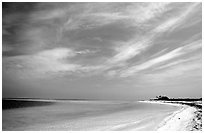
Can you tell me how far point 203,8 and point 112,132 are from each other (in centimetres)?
1088

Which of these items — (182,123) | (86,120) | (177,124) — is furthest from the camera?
(86,120)

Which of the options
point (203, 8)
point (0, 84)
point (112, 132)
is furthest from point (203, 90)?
point (0, 84)

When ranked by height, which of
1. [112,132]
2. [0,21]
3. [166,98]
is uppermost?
[0,21]

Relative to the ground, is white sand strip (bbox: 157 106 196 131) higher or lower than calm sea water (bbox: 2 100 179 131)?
higher

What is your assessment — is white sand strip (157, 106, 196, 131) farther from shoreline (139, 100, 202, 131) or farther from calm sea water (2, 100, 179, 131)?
calm sea water (2, 100, 179, 131)

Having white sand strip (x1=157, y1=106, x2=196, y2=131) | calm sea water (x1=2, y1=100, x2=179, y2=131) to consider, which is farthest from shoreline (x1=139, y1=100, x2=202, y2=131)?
calm sea water (x1=2, y1=100, x2=179, y2=131)

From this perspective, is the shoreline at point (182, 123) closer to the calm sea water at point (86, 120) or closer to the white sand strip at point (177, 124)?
the white sand strip at point (177, 124)

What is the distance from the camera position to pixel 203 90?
12.7 m

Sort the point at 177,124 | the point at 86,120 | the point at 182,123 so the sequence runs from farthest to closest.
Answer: the point at 86,120
the point at 182,123
the point at 177,124

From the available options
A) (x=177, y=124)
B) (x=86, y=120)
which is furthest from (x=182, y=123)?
(x=86, y=120)

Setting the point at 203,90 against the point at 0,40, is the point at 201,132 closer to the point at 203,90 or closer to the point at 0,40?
the point at 203,90

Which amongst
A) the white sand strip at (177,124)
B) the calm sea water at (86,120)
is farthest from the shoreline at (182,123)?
the calm sea water at (86,120)

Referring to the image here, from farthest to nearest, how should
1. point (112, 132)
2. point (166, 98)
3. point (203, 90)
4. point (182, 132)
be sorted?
1. point (166, 98)
2. point (112, 132)
3. point (203, 90)
4. point (182, 132)

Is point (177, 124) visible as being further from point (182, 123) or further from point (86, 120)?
point (86, 120)
